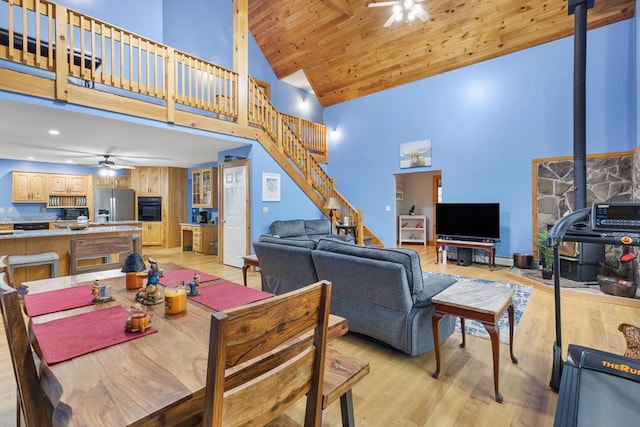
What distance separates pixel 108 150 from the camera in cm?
596

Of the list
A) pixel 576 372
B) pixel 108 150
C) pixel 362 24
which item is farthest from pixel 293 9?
pixel 576 372

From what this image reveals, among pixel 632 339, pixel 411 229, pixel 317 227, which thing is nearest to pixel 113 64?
pixel 317 227

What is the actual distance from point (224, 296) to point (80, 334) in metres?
0.59

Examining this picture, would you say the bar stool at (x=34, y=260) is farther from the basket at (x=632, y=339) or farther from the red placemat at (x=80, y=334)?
the basket at (x=632, y=339)

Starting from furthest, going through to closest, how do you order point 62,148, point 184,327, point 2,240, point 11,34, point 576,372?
point 62,148 < point 2,240 < point 11,34 < point 576,372 < point 184,327

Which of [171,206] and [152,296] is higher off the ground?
[171,206]

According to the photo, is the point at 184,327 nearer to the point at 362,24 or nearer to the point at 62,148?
the point at 62,148

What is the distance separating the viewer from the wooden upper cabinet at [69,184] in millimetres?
7340

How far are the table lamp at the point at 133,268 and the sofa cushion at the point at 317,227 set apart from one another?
4.73 meters

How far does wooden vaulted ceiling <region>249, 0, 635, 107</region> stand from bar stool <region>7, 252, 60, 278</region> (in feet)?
20.6

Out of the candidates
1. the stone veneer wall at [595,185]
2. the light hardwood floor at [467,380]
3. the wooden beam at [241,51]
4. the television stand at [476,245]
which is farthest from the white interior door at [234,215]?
the stone veneer wall at [595,185]

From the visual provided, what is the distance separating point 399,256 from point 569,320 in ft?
7.85

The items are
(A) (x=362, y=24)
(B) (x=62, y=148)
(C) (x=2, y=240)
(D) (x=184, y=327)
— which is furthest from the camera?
(A) (x=362, y=24)

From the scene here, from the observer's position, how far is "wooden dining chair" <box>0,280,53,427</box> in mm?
860
